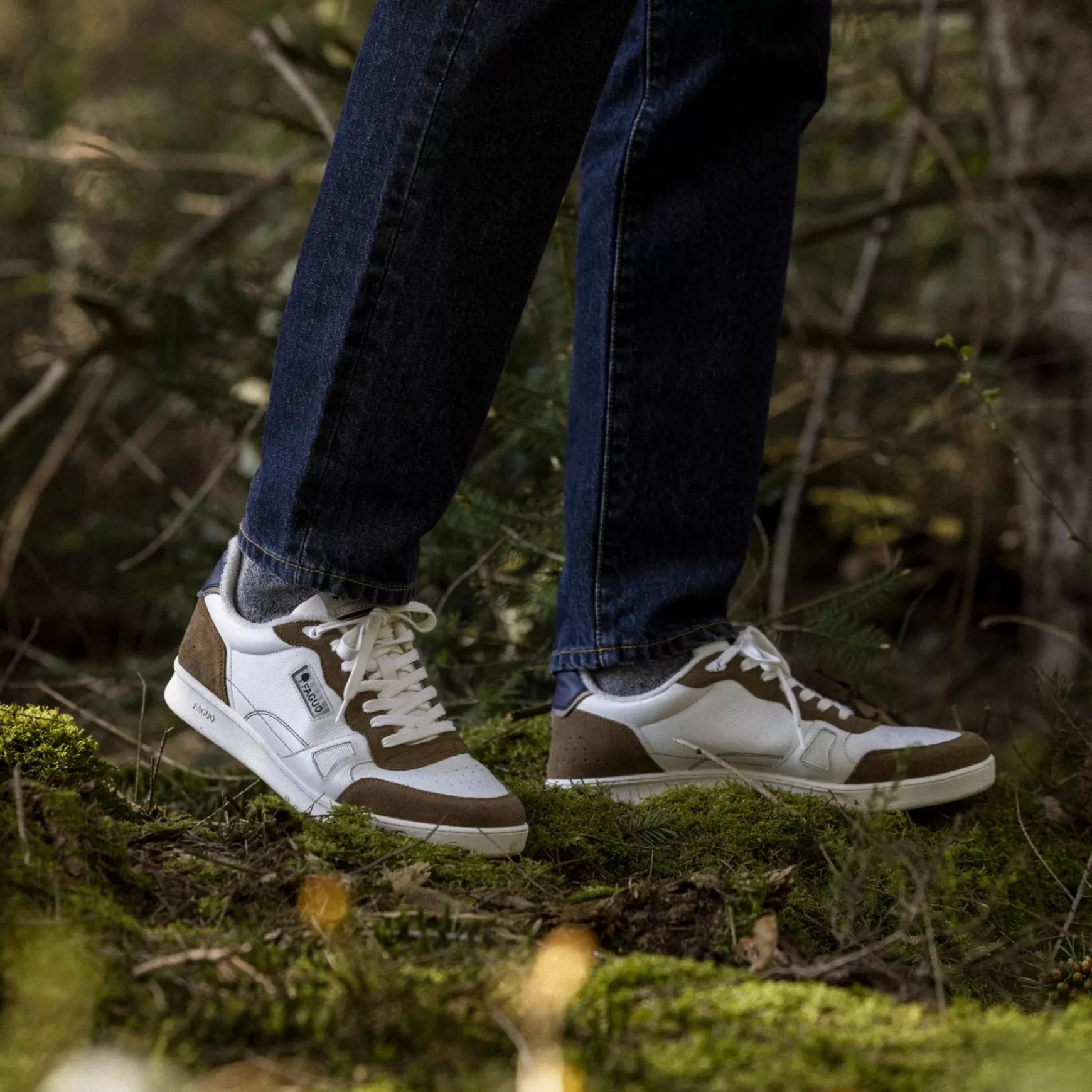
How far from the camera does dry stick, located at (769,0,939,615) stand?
2.62 meters

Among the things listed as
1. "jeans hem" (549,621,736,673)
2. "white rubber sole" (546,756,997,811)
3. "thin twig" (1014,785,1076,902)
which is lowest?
"thin twig" (1014,785,1076,902)

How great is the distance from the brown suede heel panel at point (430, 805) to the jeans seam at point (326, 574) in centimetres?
22

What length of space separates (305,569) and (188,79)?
4.66 m

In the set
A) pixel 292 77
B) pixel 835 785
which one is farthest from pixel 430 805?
pixel 292 77

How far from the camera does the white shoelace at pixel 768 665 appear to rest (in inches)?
57.8

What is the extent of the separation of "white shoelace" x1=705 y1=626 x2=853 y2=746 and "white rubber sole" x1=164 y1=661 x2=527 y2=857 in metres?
0.40

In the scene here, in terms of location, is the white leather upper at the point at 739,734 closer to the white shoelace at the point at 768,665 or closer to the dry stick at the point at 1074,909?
the white shoelace at the point at 768,665

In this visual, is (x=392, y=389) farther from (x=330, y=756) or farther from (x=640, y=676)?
(x=640, y=676)

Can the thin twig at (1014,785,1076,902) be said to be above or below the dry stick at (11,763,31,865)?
below

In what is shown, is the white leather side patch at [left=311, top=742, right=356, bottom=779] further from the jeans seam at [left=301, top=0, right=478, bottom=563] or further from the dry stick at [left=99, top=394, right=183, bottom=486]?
the dry stick at [left=99, top=394, right=183, bottom=486]

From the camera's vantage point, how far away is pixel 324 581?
47.4 inches

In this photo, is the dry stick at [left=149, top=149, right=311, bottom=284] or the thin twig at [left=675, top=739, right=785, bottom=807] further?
the dry stick at [left=149, top=149, right=311, bottom=284]

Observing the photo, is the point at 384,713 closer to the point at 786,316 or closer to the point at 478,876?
the point at 478,876

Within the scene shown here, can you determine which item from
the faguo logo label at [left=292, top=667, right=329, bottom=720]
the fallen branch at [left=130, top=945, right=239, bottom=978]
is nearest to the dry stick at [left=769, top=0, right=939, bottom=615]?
the faguo logo label at [left=292, top=667, right=329, bottom=720]
